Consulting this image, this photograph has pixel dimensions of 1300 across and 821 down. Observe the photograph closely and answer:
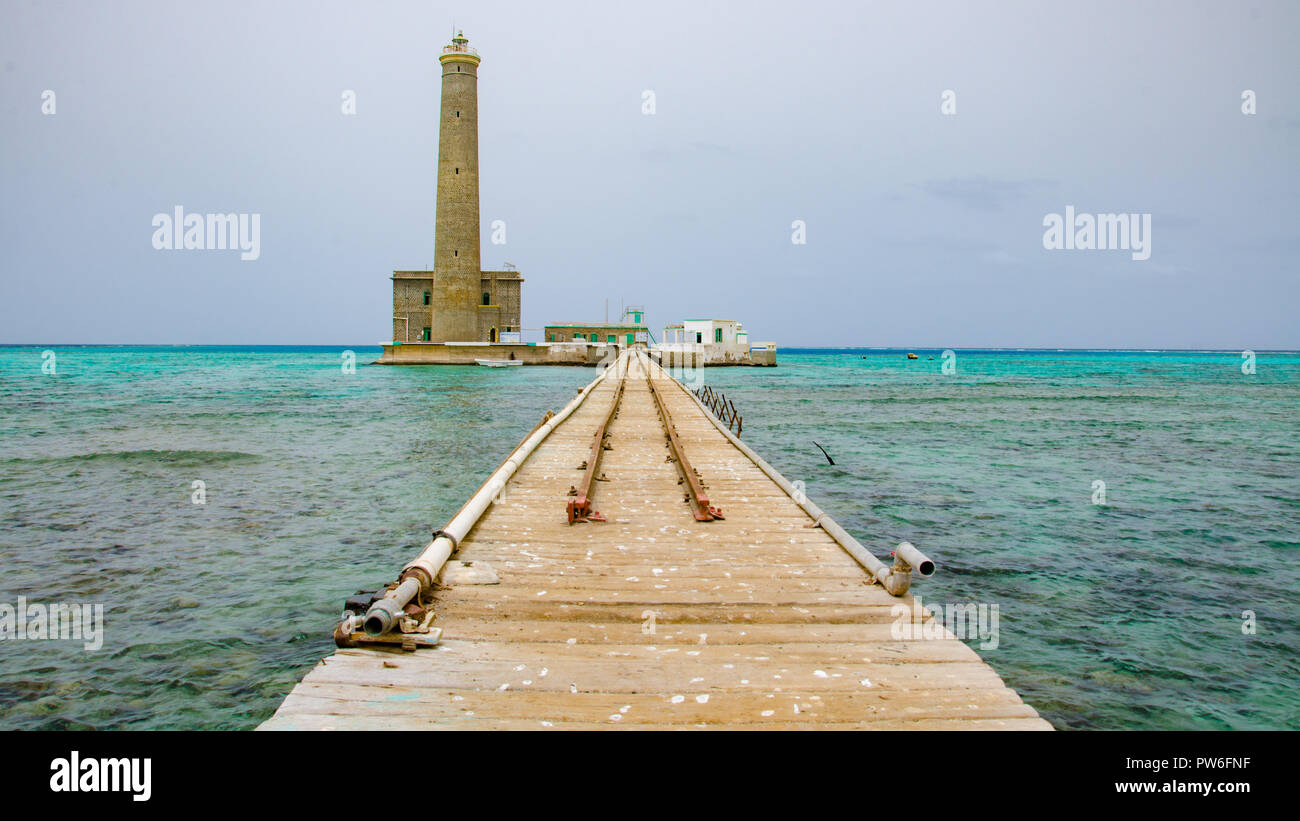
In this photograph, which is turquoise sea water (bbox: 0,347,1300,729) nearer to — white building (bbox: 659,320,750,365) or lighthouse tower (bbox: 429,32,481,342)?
lighthouse tower (bbox: 429,32,481,342)

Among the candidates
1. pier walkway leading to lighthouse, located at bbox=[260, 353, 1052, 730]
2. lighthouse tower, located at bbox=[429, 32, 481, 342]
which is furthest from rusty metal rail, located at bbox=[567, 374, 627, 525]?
lighthouse tower, located at bbox=[429, 32, 481, 342]

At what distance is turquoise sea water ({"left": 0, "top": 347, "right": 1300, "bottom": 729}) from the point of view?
6.88 metres

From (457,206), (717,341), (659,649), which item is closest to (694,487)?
(659,649)

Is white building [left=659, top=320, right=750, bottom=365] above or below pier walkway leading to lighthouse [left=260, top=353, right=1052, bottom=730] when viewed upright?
above

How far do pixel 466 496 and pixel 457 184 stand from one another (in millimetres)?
52724

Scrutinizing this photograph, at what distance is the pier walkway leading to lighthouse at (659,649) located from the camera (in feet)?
13.2

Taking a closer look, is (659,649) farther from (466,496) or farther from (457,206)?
(457,206)

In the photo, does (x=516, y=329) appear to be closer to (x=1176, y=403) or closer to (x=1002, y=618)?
(x=1176, y=403)

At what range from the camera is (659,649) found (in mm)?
5012

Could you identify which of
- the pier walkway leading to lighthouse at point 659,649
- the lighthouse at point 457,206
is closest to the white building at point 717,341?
the lighthouse at point 457,206

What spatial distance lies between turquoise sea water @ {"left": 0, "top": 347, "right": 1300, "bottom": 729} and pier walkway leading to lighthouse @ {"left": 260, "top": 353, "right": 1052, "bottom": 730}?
7.34 ft

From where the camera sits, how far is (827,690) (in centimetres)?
437

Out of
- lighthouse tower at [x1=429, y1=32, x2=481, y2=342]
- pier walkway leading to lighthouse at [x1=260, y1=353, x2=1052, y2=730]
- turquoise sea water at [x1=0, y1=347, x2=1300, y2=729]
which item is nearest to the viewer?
pier walkway leading to lighthouse at [x1=260, y1=353, x2=1052, y2=730]

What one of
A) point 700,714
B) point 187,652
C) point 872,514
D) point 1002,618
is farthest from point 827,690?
point 872,514
